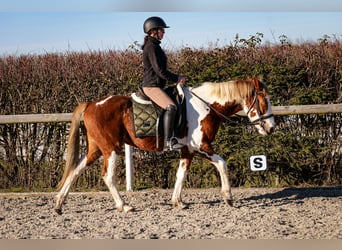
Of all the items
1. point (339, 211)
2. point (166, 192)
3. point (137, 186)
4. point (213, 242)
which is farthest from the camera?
point (137, 186)

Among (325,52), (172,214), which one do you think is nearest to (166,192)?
(172,214)

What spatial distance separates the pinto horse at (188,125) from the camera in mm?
6828

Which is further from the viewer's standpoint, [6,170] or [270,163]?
[6,170]

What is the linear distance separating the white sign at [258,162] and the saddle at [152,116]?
1.36 meters

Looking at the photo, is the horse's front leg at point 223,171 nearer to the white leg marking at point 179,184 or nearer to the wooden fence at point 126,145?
the white leg marking at point 179,184

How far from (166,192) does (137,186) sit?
0.73 meters

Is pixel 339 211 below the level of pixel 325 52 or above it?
below

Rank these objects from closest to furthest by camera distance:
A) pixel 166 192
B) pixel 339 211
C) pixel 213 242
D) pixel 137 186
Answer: pixel 213 242
pixel 339 211
pixel 166 192
pixel 137 186

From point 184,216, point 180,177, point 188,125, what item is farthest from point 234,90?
Result: point 184,216

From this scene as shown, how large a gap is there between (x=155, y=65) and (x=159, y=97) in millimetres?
405

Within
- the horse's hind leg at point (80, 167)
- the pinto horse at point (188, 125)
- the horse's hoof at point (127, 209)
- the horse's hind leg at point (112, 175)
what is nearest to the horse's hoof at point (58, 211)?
the pinto horse at point (188, 125)

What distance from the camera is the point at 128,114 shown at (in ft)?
22.6

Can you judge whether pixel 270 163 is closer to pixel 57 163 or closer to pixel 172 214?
pixel 172 214

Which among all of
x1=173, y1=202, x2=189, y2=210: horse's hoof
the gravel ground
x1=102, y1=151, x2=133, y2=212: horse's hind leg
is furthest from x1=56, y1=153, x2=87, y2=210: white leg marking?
x1=173, y1=202, x2=189, y2=210: horse's hoof
